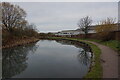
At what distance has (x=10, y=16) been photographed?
2561 cm

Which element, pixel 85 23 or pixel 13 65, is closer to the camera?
pixel 13 65

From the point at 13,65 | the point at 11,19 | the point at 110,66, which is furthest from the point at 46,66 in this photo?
the point at 11,19

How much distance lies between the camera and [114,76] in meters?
5.04

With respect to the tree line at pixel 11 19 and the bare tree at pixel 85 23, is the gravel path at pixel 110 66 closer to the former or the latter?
the tree line at pixel 11 19

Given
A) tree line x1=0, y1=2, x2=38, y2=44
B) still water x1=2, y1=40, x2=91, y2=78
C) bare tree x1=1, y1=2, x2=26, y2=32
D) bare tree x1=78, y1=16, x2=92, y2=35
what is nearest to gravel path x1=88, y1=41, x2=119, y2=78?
still water x1=2, y1=40, x2=91, y2=78

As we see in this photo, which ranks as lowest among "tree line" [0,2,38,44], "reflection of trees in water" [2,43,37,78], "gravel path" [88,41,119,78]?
"reflection of trees in water" [2,43,37,78]

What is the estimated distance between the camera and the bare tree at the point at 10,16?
2468cm

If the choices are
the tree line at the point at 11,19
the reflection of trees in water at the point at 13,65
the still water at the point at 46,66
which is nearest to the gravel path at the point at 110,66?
the still water at the point at 46,66

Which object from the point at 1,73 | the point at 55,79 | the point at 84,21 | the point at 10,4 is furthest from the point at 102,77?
the point at 84,21

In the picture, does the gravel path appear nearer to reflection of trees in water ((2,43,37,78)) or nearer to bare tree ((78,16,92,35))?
reflection of trees in water ((2,43,37,78))

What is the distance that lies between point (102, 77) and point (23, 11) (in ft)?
90.7

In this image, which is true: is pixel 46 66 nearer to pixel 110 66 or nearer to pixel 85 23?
pixel 110 66

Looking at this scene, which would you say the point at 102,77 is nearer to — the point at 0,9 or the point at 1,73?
the point at 1,73

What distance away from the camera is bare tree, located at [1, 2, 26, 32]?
81.0ft
